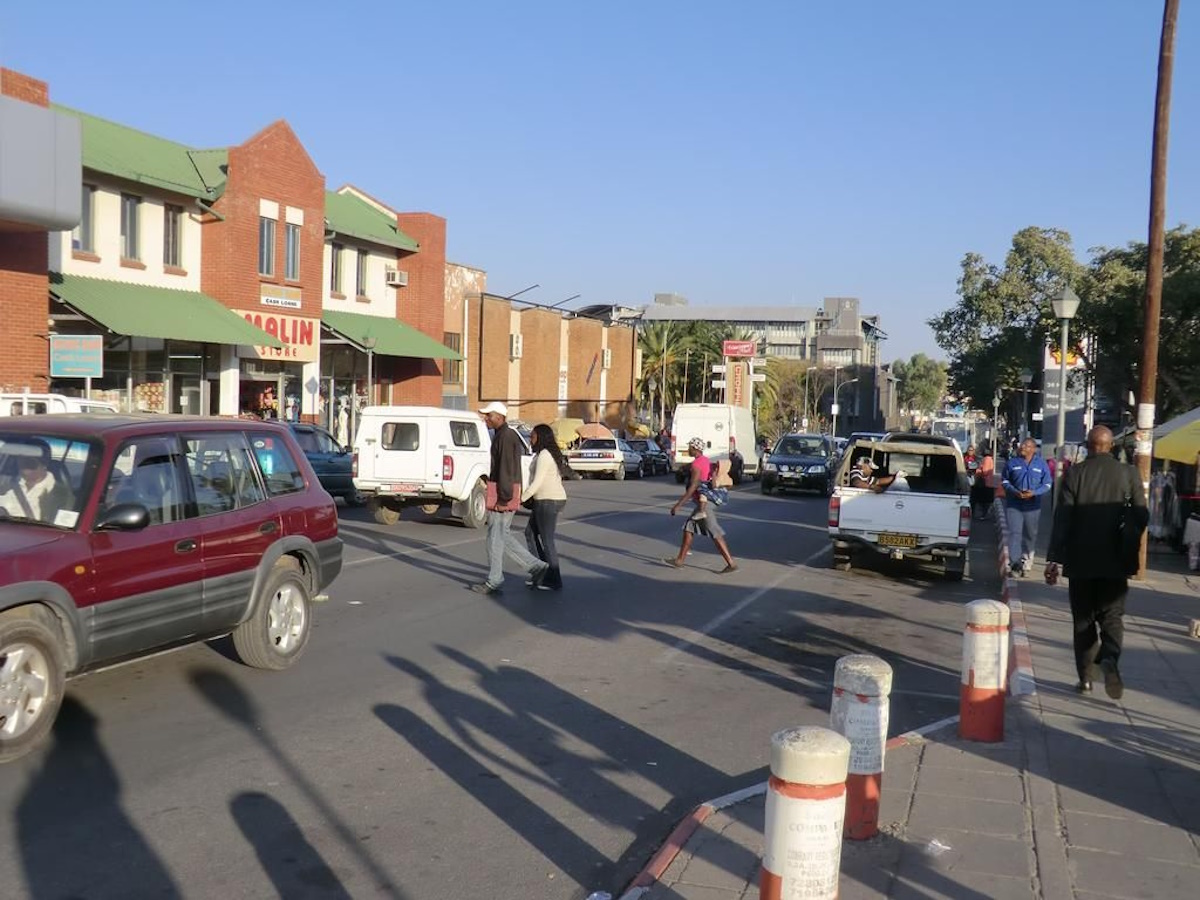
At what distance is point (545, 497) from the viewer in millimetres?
12609

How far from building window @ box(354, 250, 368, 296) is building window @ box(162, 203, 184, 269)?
8544mm

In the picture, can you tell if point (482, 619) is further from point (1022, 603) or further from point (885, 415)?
point (885, 415)

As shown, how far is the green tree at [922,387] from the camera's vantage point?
16275 centimetres

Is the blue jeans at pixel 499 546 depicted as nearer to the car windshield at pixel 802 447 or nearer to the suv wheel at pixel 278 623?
the suv wheel at pixel 278 623

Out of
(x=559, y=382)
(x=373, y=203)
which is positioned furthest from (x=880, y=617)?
(x=559, y=382)

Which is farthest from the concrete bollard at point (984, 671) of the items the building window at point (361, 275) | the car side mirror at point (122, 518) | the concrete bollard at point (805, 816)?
the building window at point (361, 275)

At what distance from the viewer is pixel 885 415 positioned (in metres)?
144

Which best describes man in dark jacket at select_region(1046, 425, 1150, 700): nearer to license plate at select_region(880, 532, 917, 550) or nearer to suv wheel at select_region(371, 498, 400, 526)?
Result: license plate at select_region(880, 532, 917, 550)

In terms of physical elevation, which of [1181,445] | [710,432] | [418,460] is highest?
[1181,445]

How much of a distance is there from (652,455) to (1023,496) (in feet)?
99.3

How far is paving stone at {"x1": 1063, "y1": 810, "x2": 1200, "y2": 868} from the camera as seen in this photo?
518 cm

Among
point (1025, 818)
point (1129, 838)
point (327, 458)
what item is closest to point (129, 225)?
point (327, 458)

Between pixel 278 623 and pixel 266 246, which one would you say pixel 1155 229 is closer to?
pixel 278 623

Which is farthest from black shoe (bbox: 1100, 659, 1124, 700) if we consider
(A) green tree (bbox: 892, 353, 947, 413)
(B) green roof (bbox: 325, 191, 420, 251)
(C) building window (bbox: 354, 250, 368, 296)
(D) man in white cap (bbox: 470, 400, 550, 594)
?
(A) green tree (bbox: 892, 353, 947, 413)
